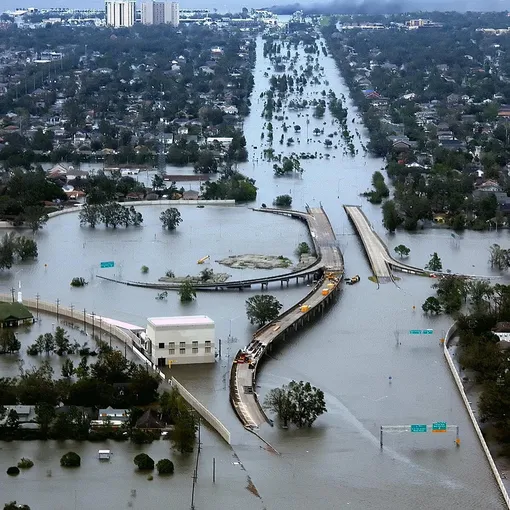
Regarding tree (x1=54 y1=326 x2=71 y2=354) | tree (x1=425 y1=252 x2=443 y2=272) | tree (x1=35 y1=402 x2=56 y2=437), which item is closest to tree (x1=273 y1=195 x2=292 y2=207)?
tree (x1=425 y1=252 x2=443 y2=272)

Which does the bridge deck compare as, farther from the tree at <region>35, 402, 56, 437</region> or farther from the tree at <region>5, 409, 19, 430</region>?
the tree at <region>5, 409, 19, 430</region>

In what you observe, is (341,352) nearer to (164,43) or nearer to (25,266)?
(25,266)

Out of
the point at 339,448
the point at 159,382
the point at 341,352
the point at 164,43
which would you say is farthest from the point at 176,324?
the point at 164,43

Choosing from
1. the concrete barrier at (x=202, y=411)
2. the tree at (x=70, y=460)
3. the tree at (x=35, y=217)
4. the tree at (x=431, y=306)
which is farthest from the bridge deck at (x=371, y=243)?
the tree at (x=70, y=460)

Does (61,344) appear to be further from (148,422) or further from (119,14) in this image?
(119,14)

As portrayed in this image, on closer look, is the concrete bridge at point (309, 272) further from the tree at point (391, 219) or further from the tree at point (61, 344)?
the tree at point (61, 344)

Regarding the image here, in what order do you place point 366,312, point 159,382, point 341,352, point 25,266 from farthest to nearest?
point 25,266, point 366,312, point 341,352, point 159,382

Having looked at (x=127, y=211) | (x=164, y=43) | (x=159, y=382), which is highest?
(x=159, y=382)
